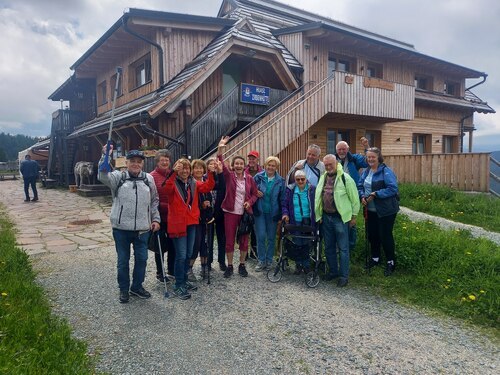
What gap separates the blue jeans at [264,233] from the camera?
573 cm

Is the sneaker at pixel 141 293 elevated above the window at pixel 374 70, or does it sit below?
below

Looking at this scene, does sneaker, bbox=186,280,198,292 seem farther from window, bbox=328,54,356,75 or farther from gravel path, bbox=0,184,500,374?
window, bbox=328,54,356,75

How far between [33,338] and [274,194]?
3.60m

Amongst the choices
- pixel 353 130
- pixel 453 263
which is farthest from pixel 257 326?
pixel 353 130

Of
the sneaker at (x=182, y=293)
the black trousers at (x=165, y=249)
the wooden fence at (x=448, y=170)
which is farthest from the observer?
the wooden fence at (x=448, y=170)

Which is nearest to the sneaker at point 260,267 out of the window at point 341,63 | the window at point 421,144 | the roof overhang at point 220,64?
the roof overhang at point 220,64

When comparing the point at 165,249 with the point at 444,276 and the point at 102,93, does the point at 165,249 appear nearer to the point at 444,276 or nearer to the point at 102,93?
the point at 444,276

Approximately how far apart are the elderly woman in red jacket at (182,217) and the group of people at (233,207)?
1cm

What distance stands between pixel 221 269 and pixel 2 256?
Result: 339 cm

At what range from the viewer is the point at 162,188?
15.5 ft

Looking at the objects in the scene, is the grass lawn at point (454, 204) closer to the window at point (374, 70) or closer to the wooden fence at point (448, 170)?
the wooden fence at point (448, 170)

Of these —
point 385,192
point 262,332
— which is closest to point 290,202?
point 385,192

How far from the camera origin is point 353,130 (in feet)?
56.2

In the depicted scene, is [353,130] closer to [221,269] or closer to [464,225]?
[464,225]
